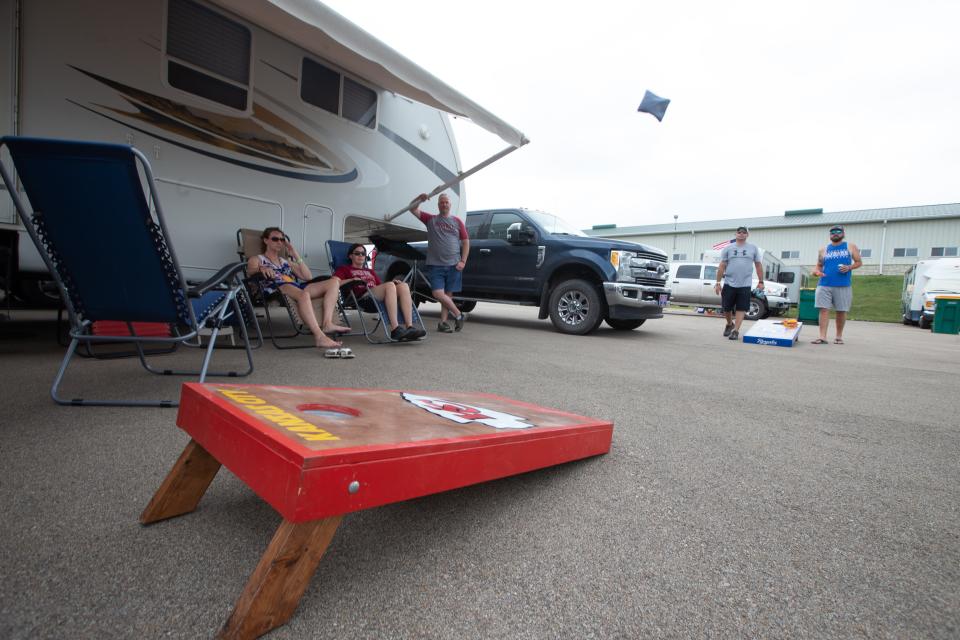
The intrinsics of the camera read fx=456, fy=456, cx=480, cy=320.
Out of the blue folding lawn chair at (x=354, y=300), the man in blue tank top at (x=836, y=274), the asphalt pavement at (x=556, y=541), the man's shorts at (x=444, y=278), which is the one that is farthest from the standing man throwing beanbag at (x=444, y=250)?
the man in blue tank top at (x=836, y=274)

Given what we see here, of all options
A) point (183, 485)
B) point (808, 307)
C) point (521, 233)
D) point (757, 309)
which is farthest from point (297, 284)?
point (757, 309)

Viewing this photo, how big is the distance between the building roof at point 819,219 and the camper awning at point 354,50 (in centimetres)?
2546

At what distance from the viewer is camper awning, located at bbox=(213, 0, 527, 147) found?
3.04 m

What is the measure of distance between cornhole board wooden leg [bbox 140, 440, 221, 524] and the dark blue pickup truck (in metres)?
5.20

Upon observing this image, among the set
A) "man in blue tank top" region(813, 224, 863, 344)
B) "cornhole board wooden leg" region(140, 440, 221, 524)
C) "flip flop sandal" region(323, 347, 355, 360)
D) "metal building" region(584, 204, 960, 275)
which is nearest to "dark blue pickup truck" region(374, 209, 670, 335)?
"man in blue tank top" region(813, 224, 863, 344)

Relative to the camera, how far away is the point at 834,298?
630 centimetres

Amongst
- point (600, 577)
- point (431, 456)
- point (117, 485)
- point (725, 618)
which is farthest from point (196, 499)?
point (725, 618)

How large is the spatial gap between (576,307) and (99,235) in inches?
201

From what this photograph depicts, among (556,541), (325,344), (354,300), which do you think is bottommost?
(556,541)

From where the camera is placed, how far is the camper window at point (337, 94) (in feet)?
15.3

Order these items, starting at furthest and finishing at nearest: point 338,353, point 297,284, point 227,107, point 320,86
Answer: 1. point 320,86
2. point 227,107
3. point 297,284
4. point 338,353

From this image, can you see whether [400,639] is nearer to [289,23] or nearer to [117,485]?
[117,485]

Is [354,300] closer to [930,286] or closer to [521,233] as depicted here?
[521,233]

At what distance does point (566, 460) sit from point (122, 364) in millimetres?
3056
